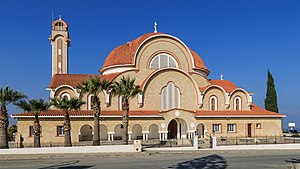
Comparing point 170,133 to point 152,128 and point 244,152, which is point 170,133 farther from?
point 244,152

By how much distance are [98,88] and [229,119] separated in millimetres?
20720

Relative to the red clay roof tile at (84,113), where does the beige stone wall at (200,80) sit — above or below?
above

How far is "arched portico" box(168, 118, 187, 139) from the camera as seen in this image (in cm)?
4259

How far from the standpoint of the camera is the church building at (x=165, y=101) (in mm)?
39562

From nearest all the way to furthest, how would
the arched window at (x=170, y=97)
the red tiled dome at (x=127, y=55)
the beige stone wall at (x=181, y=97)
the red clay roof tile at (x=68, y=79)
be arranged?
the beige stone wall at (x=181, y=97)
the red clay roof tile at (x=68, y=79)
the arched window at (x=170, y=97)
the red tiled dome at (x=127, y=55)

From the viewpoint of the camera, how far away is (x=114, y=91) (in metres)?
31.6

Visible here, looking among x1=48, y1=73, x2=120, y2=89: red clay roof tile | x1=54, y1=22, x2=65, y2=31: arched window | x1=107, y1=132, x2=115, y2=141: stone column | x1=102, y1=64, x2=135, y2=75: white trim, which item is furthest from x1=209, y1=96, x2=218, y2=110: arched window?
x1=54, y1=22, x2=65, y2=31: arched window

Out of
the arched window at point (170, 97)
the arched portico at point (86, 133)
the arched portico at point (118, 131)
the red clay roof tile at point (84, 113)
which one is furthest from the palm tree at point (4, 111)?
the arched window at point (170, 97)

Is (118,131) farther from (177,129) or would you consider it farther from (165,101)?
(177,129)

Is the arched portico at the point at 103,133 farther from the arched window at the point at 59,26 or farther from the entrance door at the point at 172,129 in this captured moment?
the arched window at the point at 59,26

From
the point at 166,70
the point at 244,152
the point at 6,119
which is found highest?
the point at 166,70

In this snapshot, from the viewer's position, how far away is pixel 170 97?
43.0 metres

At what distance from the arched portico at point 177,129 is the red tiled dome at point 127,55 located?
9.40m

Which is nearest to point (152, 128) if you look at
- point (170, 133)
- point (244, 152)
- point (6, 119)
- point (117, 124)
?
point (170, 133)
